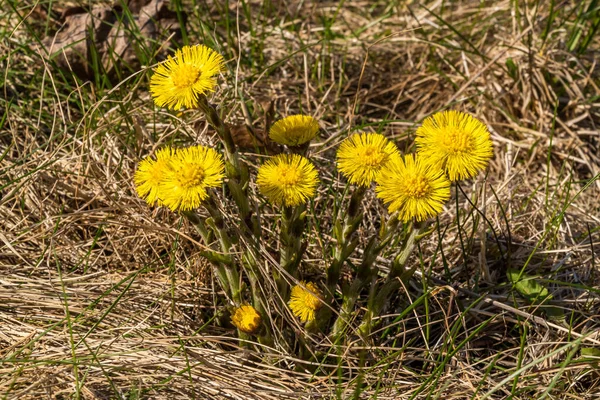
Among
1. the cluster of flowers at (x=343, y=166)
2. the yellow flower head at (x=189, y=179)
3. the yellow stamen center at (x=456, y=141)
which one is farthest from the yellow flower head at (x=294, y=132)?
the yellow stamen center at (x=456, y=141)

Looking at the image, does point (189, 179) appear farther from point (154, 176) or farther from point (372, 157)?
point (372, 157)

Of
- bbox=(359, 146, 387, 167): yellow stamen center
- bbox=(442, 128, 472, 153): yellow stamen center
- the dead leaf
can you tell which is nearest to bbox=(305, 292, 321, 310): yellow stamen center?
bbox=(359, 146, 387, 167): yellow stamen center

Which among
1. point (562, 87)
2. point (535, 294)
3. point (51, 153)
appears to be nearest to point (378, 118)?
point (562, 87)

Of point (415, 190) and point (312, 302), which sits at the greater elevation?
point (415, 190)

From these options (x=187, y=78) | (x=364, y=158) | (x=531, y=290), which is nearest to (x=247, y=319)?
(x=364, y=158)

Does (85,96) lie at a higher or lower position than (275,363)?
higher

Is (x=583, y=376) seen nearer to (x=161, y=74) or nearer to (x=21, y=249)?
(x=161, y=74)
